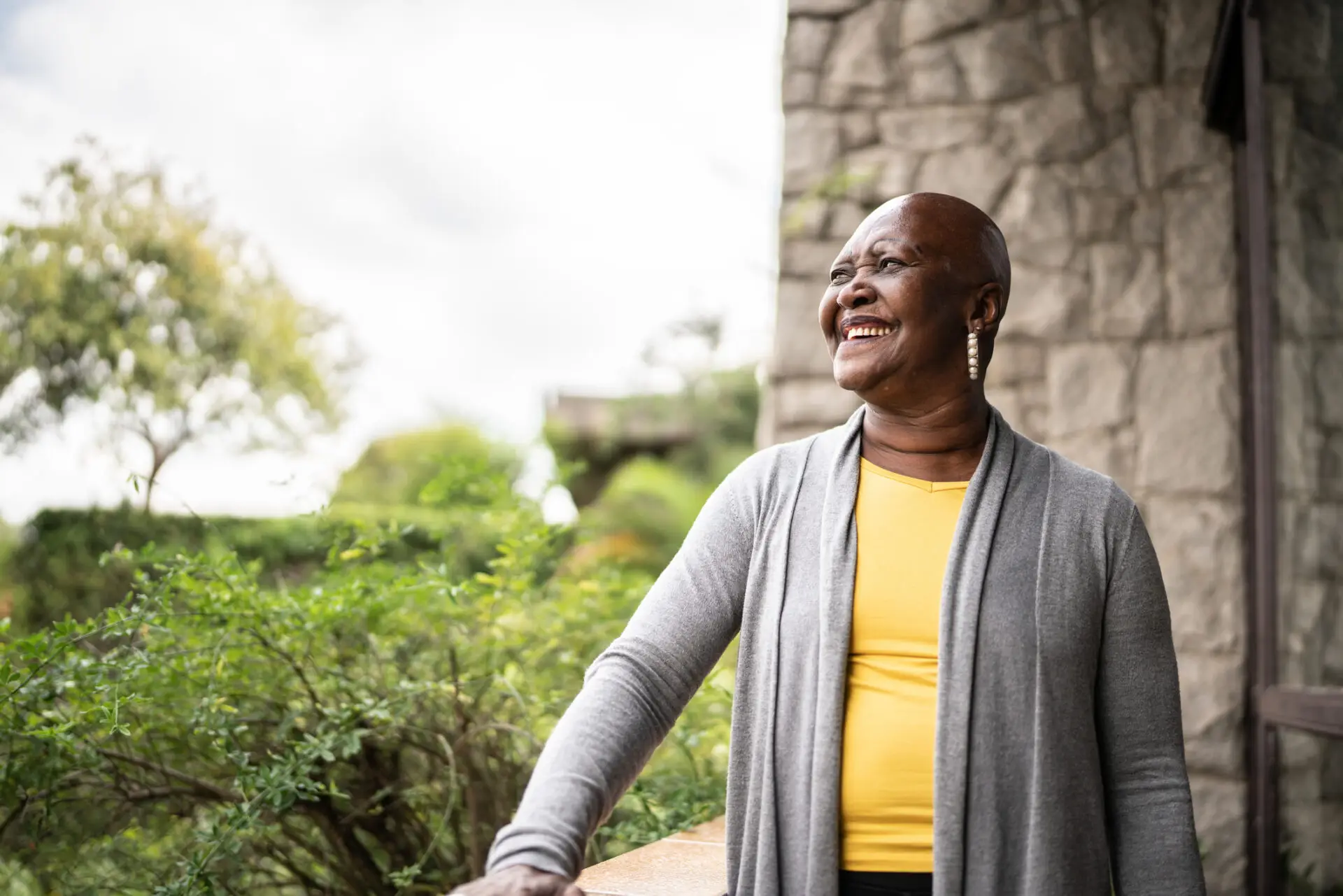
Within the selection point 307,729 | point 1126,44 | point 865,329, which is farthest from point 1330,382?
point 307,729

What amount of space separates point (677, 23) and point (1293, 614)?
37.1ft

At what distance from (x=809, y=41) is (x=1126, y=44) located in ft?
3.12

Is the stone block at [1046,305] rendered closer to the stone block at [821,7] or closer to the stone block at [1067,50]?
the stone block at [1067,50]

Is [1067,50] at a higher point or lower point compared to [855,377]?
higher

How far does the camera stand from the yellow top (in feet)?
4.19

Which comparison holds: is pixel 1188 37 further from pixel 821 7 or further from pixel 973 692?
pixel 973 692

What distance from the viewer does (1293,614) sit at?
A: 273cm

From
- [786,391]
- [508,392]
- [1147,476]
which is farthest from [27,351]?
[1147,476]

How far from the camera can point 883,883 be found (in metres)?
1.27

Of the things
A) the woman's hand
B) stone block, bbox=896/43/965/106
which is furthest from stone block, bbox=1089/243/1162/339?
the woman's hand

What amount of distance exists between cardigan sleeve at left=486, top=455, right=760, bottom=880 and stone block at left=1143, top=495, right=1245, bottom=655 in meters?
2.13

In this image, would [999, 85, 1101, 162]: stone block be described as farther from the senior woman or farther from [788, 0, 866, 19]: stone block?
the senior woman

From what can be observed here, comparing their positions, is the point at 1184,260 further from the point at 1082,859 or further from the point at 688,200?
the point at 688,200

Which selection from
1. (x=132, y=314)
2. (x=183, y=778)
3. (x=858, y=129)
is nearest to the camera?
(x=183, y=778)
